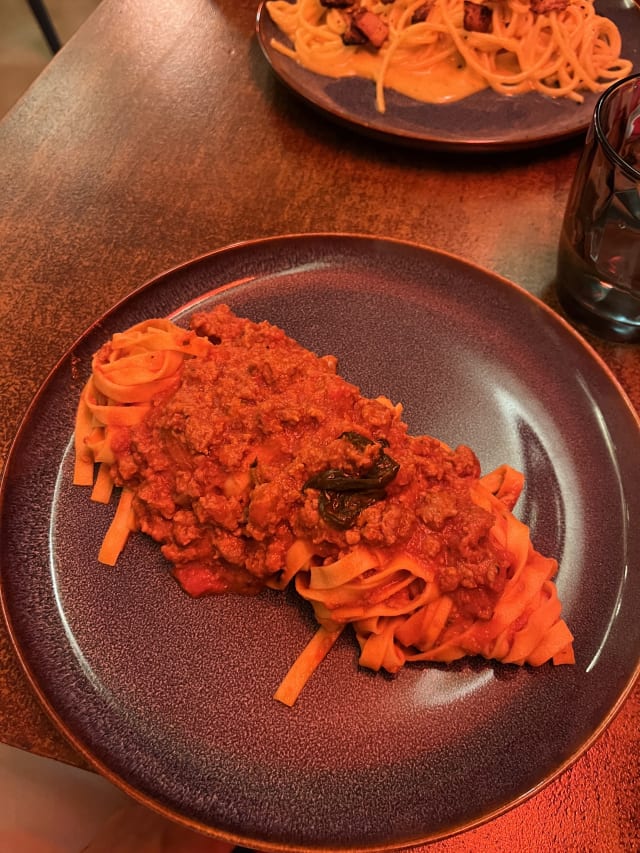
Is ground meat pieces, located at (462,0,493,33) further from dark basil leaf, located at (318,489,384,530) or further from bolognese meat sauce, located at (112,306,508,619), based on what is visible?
dark basil leaf, located at (318,489,384,530)

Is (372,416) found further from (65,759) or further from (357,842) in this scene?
(65,759)

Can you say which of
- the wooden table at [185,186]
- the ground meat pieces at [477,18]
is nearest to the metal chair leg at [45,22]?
the wooden table at [185,186]

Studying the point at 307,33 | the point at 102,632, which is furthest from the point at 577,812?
the point at 307,33

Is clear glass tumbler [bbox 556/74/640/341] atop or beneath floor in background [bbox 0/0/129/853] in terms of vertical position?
atop

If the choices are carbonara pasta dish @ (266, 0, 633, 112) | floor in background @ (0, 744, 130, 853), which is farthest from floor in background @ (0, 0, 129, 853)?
carbonara pasta dish @ (266, 0, 633, 112)

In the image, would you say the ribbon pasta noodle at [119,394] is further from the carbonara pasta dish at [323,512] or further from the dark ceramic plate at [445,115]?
the dark ceramic plate at [445,115]

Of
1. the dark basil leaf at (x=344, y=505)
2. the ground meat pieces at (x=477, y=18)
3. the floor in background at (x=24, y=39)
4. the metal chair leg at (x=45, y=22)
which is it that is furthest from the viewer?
the floor in background at (x=24, y=39)
